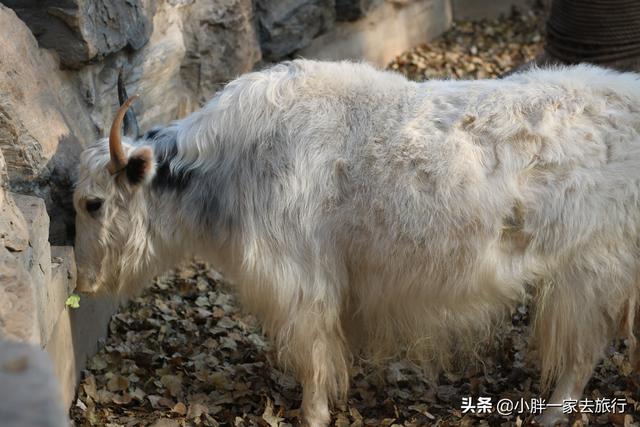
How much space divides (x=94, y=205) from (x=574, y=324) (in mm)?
2327

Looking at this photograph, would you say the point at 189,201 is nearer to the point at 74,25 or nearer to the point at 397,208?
the point at 397,208

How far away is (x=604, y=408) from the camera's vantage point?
4.80 metres

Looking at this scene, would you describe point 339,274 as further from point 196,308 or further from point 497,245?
point 196,308

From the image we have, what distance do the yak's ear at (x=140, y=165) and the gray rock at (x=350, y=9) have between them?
15.1 feet

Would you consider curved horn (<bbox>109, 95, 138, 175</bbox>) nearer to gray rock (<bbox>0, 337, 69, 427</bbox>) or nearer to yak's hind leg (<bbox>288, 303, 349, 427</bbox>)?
yak's hind leg (<bbox>288, 303, 349, 427</bbox>)

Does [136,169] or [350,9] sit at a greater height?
[136,169]

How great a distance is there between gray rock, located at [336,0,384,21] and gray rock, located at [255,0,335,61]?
525mm

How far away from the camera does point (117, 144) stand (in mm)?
4445

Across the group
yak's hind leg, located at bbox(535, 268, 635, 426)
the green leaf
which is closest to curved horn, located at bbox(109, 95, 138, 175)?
the green leaf

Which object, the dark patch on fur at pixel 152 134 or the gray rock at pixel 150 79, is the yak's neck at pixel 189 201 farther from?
the gray rock at pixel 150 79

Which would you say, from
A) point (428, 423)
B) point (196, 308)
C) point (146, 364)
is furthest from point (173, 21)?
point (428, 423)

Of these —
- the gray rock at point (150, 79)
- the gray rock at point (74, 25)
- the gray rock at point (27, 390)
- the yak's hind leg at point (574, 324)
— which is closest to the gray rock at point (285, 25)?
the gray rock at point (150, 79)

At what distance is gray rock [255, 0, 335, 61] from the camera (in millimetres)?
7805

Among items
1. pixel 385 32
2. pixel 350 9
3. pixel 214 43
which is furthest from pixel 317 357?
pixel 385 32
